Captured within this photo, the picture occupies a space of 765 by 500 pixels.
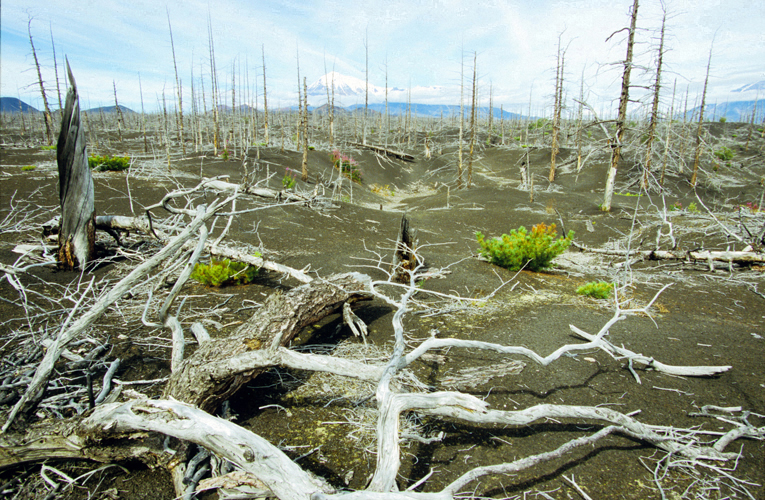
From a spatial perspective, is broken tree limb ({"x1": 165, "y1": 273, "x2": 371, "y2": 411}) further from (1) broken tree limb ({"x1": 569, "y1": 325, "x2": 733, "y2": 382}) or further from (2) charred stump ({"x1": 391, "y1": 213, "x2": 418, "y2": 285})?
(1) broken tree limb ({"x1": 569, "y1": 325, "x2": 733, "y2": 382})

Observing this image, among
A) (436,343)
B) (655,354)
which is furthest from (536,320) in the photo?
(436,343)

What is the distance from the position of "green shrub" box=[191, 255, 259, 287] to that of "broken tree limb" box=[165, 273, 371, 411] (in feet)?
6.60

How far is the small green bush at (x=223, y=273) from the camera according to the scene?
18.1ft

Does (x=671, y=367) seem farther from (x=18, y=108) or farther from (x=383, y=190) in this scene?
(x=18, y=108)

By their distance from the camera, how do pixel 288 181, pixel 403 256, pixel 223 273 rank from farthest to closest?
pixel 288 181 < pixel 403 256 < pixel 223 273

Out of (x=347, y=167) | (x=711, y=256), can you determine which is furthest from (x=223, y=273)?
(x=347, y=167)

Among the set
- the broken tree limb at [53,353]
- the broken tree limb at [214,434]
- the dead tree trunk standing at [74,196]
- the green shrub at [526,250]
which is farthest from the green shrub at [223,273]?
the green shrub at [526,250]

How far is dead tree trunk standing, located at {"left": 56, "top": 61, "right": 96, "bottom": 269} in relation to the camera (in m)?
4.86

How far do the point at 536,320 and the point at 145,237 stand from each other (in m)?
6.60

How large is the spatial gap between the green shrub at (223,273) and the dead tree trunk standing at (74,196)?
146 cm

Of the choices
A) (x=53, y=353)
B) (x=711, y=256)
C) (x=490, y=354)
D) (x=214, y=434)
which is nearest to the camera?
(x=214, y=434)

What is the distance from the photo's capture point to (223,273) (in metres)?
5.52

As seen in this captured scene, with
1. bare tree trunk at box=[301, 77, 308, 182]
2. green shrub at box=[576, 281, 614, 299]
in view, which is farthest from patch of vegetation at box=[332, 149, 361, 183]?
green shrub at box=[576, 281, 614, 299]

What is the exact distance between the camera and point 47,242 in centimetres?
581
